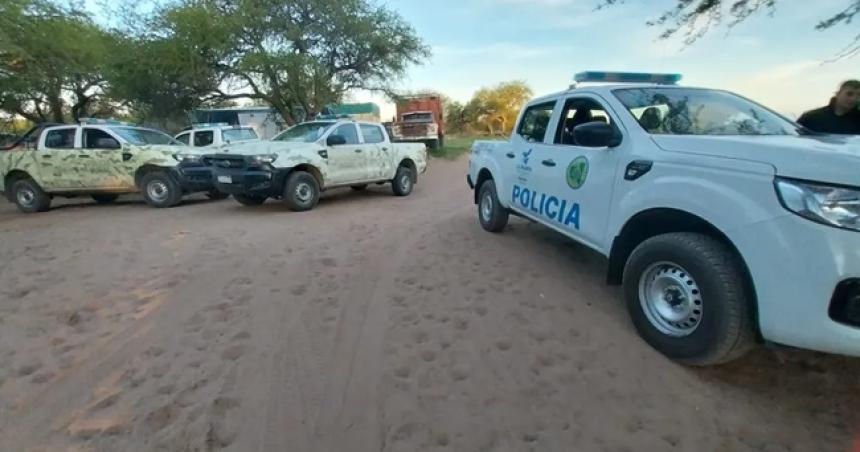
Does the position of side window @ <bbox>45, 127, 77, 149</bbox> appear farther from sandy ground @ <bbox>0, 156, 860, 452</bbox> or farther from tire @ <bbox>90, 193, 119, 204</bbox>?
sandy ground @ <bbox>0, 156, 860, 452</bbox>

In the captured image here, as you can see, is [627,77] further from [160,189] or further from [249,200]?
[160,189]

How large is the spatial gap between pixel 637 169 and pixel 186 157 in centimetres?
926

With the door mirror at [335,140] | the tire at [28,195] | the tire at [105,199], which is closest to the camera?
→ the door mirror at [335,140]

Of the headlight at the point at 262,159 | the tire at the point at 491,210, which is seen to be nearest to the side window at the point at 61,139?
the headlight at the point at 262,159

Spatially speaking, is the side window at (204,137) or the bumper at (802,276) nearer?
the bumper at (802,276)

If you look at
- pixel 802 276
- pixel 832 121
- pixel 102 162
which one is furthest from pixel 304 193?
pixel 802 276

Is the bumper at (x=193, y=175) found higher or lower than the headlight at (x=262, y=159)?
lower

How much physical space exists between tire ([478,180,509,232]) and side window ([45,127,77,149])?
8778mm

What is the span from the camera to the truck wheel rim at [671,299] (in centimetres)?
255

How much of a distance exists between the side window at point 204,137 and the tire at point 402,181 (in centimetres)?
527

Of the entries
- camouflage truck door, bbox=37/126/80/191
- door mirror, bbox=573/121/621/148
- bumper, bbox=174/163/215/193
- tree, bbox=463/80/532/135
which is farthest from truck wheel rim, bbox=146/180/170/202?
tree, bbox=463/80/532/135

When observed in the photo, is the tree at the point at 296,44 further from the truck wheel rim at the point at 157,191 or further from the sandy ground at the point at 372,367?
the sandy ground at the point at 372,367

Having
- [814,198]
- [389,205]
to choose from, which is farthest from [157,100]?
[814,198]

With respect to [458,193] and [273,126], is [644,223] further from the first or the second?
[273,126]
